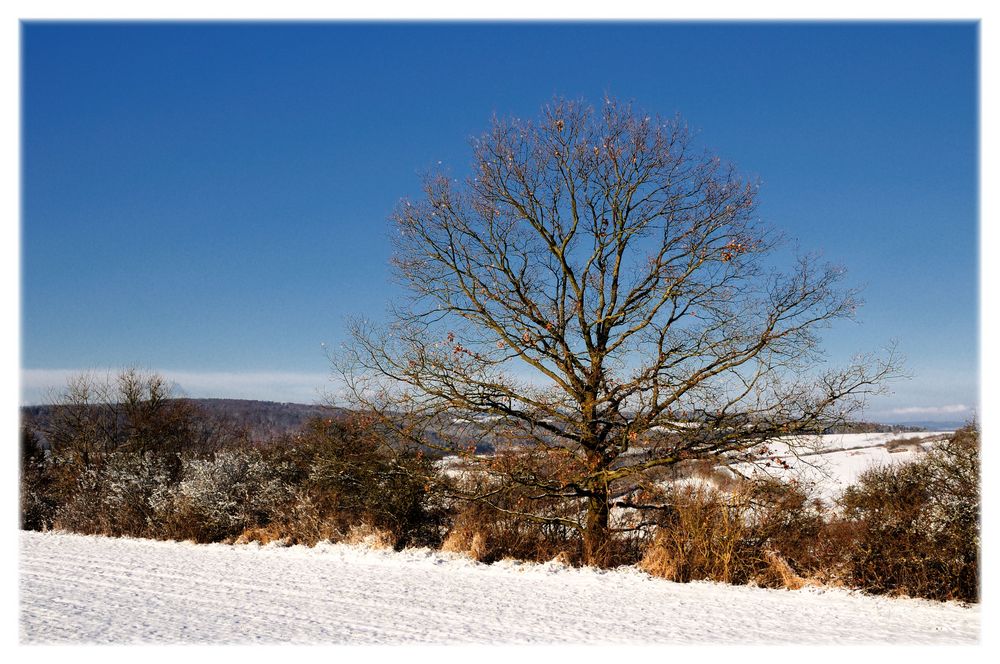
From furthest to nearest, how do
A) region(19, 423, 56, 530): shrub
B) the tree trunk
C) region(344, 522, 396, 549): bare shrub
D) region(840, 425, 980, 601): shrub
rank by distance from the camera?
region(19, 423, 56, 530): shrub → region(344, 522, 396, 549): bare shrub → the tree trunk → region(840, 425, 980, 601): shrub

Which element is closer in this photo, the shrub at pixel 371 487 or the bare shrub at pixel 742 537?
the bare shrub at pixel 742 537

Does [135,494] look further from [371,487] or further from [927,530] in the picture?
[927,530]

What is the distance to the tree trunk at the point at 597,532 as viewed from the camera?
38.5 feet

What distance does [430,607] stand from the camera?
329 inches

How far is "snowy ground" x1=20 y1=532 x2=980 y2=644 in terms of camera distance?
6.96m

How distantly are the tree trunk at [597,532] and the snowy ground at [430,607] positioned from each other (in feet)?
1.46

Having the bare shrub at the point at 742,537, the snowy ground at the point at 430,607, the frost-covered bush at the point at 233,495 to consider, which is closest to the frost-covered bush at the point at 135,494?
the frost-covered bush at the point at 233,495

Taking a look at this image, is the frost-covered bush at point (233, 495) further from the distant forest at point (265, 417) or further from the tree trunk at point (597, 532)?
the tree trunk at point (597, 532)

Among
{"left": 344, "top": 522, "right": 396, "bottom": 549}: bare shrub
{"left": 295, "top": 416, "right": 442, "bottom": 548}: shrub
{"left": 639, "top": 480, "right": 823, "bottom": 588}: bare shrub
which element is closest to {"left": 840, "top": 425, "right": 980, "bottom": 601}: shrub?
{"left": 639, "top": 480, "right": 823, "bottom": 588}: bare shrub

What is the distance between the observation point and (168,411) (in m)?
29.8

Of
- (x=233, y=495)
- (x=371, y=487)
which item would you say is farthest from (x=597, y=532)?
(x=233, y=495)

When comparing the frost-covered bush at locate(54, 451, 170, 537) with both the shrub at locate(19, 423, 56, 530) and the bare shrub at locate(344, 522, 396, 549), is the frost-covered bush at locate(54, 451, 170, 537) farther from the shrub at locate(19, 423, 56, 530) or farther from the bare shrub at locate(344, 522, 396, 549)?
the bare shrub at locate(344, 522, 396, 549)

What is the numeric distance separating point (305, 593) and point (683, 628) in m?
4.77

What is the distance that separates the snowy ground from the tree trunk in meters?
0.45
